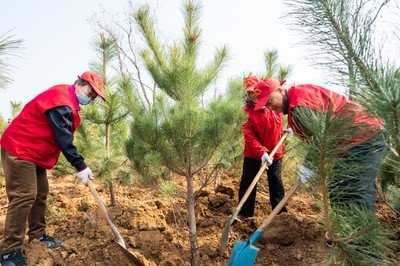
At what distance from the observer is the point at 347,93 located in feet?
5.61

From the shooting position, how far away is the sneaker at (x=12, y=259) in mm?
3488

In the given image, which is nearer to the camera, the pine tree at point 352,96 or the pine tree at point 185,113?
the pine tree at point 352,96

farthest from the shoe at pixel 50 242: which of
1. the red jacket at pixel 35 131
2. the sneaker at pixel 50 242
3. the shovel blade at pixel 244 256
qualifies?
the shovel blade at pixel 244 256

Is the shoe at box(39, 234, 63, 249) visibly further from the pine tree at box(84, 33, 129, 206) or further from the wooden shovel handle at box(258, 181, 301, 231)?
the wooden shovel handle at box(258, 181, 301, 231)

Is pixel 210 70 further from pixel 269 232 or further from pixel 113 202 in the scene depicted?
pixel 113 202

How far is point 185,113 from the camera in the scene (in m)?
3.41

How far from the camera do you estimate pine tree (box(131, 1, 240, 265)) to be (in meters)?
3.47

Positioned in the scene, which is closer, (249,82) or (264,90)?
(264,90)

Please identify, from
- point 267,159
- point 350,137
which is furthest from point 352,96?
point 267,159

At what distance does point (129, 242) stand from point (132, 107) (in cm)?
122

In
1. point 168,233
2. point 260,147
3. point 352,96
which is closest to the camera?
point 352,96

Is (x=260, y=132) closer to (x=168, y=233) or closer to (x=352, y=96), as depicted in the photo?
(x=168, y=233)

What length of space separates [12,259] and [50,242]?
0.50 meters

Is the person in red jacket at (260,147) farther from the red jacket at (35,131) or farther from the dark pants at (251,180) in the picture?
the red jacket at (35,131)
